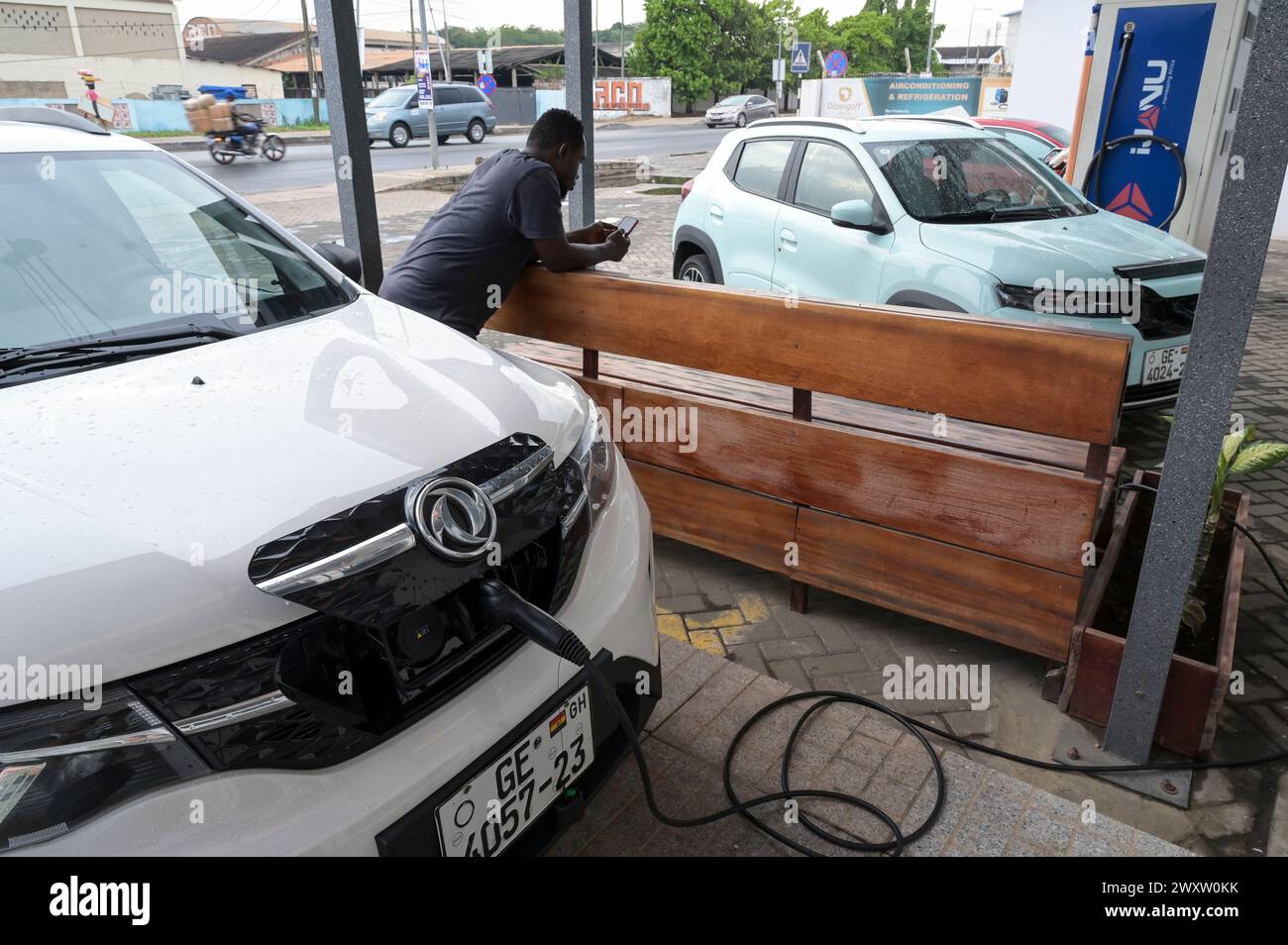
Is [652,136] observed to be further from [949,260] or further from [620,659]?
[620,659]

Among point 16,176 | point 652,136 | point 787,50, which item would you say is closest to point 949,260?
point 16,176

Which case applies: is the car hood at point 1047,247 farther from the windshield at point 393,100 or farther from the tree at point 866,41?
the tree at point 866,41

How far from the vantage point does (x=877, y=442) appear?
2.97 m

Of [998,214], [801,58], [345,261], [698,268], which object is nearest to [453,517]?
[345,261]

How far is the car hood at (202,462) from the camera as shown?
126 centimetres

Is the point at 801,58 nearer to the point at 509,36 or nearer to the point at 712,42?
the point at 712,42

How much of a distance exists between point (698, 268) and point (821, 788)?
484cm

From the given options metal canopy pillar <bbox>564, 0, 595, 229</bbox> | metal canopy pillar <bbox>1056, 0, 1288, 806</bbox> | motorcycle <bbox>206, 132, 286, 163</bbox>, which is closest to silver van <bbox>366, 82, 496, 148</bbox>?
motorcycle <bbox>206, 132, 286, 163</bbox>

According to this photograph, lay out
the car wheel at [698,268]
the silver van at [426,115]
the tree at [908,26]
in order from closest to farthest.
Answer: the car wheel at [698,268], the silver van at [426,115], the tree at [908,26]

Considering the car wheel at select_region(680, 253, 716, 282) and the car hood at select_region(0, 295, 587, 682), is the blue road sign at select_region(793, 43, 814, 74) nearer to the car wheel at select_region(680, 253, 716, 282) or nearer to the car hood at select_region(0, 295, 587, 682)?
the car wheel at select_region(680, 253, 716, 282)

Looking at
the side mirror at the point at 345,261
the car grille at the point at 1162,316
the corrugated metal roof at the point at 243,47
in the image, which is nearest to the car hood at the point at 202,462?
the side mirror at the point at 345,261

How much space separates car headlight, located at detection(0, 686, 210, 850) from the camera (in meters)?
1.14

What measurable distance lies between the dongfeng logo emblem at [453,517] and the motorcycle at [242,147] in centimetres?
2490

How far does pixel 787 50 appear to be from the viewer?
205 feet
